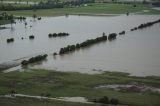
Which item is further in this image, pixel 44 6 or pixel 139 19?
pixel 44 6

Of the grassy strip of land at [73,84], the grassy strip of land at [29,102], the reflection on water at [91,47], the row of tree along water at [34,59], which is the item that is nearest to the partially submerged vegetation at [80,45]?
the reflection on water at [91,47]

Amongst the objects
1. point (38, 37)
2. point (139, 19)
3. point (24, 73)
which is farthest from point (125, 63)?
point (139, 19)

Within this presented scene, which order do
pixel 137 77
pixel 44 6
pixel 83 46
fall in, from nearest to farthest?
pixel 137 77, pixel 83 46, pixel 44 6

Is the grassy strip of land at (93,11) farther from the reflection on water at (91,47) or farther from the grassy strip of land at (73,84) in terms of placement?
the grassy strip of land at (73,84)

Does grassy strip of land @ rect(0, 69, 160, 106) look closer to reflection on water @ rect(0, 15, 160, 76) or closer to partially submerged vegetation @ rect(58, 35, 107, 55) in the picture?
reflection on water @ rect(0, 15, 160, 76)

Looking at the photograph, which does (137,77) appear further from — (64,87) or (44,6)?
(44,6)
